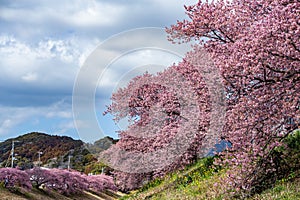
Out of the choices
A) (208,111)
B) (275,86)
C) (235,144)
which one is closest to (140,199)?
(208,111)

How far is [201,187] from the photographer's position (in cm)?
1116

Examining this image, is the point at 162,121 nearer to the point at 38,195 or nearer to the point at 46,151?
the point at 38,195

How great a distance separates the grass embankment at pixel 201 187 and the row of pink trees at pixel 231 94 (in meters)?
0.54

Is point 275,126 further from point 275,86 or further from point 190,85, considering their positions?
point 190,85

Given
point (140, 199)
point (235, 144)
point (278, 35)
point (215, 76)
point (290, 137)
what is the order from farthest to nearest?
point (140, 199), point (290, 137), point (215, 76), point (235, 144), point (278, 35)

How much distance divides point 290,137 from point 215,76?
3.12 m

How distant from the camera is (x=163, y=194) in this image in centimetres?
1312

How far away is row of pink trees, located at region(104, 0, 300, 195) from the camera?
7320 millimetres

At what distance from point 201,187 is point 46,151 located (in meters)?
75.2

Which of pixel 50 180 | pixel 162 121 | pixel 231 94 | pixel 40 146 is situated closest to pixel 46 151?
pixel 40 146

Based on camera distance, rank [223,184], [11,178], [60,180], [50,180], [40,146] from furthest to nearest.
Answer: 1. [40,146]
2. [60,180]
3. [50,180]
4. [11,178]
5. [223,184]

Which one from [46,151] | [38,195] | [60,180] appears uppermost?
[46,151]

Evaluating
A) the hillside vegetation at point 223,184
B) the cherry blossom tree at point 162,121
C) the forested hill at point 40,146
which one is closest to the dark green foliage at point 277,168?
the hillside vegetation at point 223,184

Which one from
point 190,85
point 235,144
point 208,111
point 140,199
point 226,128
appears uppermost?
point 190,85
